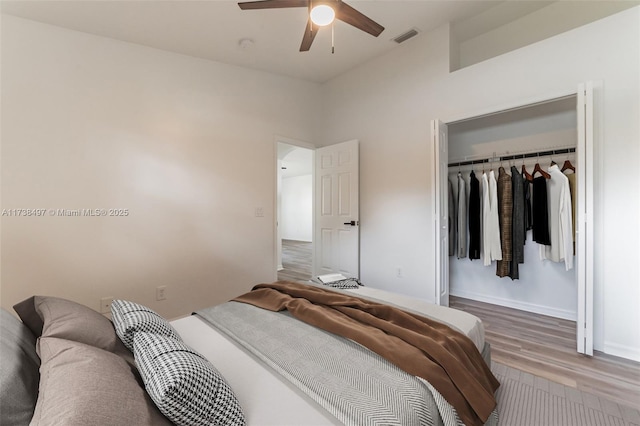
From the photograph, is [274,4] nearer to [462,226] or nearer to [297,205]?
[462,226]

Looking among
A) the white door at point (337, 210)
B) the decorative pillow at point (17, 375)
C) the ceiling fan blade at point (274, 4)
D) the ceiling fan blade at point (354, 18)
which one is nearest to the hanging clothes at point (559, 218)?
the white door at point (337, 210)

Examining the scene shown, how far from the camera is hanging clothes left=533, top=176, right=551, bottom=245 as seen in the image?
2824 millimetres

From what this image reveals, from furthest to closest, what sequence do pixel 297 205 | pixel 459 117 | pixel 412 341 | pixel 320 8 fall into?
pixel 297 205 → pixel 459 117 → pixel 320 8 → pixel 412 341

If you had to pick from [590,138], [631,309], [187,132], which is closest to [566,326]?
[631,309]

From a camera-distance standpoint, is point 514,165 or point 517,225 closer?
point 517,225

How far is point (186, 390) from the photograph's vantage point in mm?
772

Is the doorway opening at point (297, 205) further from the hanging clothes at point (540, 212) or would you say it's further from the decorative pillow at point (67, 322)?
the decorative pillow at point (67, 322)

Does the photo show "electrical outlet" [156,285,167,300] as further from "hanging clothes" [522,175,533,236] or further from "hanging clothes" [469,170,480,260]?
"hanging clothes" [522,175,533,236]

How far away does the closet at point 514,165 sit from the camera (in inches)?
115

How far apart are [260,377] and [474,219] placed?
3055 mm

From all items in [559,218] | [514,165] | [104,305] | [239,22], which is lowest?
[104,305]

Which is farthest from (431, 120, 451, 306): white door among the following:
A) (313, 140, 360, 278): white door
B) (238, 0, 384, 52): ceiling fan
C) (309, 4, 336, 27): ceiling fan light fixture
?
(309, 4, 336, 27): ceiling fan light fixture

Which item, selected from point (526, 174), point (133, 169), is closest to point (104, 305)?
point (133, 169)

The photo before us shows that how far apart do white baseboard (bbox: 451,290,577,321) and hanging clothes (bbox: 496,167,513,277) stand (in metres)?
0.49
